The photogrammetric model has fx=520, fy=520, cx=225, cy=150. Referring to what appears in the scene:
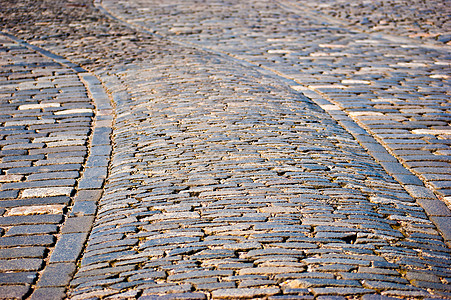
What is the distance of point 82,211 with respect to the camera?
14.7 feet

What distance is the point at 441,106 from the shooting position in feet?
23.9

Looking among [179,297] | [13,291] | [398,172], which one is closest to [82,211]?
[13,291]

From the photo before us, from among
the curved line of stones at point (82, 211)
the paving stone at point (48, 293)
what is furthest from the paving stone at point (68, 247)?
the paving stone at point (48, 293)

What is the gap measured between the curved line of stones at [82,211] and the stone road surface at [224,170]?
0.06ft

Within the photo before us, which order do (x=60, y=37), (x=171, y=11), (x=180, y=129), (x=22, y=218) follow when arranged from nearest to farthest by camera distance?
(x=22, y=218)
(x=180, y=129)
(x=60, y=37)
(x=171, y=11)

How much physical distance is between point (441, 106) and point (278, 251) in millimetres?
4628

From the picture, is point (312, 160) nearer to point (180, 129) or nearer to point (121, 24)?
point (180, 129)

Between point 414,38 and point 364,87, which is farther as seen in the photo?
point 414,38

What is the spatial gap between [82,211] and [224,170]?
→ 1402 millimetres

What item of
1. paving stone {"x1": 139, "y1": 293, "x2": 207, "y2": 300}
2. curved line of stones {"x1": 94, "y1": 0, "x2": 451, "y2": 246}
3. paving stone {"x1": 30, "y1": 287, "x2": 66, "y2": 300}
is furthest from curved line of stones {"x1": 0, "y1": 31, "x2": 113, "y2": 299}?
curved line of stones {"x1": 94, "y1": 0, "x2": 451, "y2": 246}

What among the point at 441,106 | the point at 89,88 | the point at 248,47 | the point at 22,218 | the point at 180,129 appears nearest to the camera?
the point at 22,218

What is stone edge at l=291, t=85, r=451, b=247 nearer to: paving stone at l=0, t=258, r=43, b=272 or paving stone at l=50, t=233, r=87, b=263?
paving stone at l=50, t=233, r=87, b=263

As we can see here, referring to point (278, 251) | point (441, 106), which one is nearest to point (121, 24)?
point (441, 106)

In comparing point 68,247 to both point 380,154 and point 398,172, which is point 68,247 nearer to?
point 398,172
